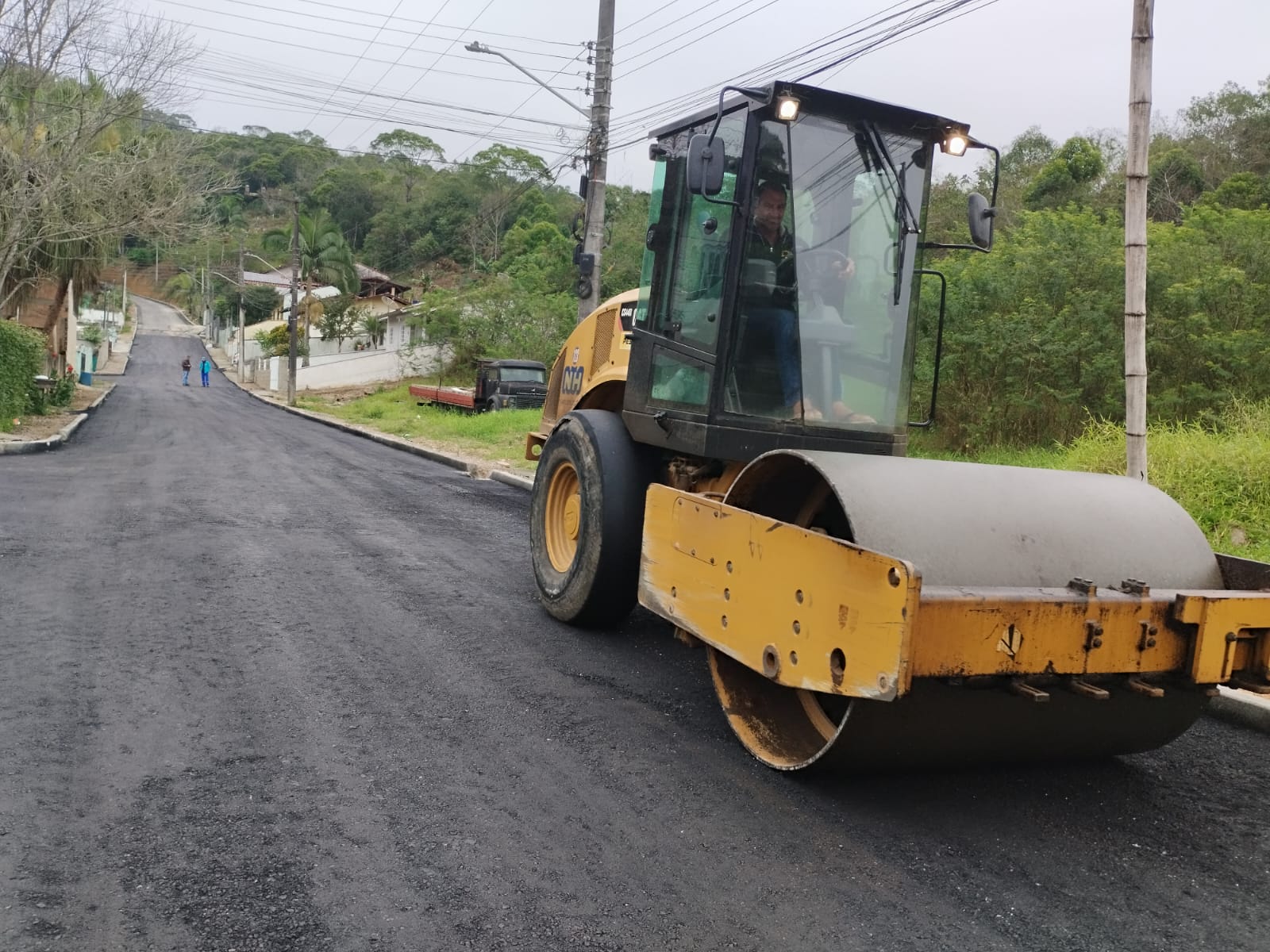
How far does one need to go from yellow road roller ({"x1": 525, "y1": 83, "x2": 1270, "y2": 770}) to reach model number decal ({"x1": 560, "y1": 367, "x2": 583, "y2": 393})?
0.90 metres

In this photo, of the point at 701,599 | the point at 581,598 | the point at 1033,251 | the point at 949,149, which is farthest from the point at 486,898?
the point at 1033,251

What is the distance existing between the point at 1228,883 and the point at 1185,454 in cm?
588

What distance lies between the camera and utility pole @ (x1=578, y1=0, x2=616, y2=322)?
15906mm

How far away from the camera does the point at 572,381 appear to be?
7.42m

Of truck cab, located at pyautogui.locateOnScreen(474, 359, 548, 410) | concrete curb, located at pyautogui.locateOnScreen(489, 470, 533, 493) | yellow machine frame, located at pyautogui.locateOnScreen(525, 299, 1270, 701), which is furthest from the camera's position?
truck cab, located at pyautogui.locateOnScreen(474, 359, 548, 410)

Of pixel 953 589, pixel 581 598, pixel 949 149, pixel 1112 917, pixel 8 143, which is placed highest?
pixel 8 143

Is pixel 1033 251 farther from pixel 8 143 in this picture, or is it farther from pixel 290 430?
pixel 8 143

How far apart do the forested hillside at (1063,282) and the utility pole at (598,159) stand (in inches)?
17.9

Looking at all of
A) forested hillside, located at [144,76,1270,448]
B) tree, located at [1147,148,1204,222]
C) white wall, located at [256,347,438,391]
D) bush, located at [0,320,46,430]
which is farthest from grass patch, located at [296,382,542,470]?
tree, located at [1147,148,1204,222]

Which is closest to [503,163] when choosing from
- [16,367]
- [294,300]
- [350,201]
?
[350,201]

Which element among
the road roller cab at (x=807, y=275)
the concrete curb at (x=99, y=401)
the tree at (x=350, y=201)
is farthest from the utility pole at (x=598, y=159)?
the tree at (x=350, y=201)

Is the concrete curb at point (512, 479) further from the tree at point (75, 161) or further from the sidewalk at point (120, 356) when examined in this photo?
the sidewalk at point (120, 356)

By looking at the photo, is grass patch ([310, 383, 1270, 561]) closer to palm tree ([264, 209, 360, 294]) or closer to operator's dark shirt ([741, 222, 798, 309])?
operator's dark shirt ([741, 222, 798, 309])

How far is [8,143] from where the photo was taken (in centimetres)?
1966
